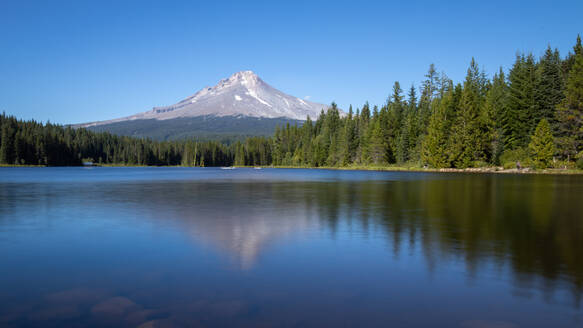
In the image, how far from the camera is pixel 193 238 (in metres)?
14.6

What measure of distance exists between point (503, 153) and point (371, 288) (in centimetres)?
9125

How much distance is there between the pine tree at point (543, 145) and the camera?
7294 cm

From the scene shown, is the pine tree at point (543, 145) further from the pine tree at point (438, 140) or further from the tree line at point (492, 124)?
the pine tree at point (438, 140)

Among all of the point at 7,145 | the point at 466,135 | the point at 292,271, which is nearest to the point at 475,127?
the point at 466,135

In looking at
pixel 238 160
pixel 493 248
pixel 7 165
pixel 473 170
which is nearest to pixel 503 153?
pixel 473 170

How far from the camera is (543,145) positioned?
2908 inches

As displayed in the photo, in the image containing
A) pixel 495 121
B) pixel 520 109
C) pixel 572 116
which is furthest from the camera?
pixel 495 121

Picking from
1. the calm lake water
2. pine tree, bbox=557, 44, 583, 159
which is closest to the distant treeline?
pine tree, bbox=557, 44, 583, 159

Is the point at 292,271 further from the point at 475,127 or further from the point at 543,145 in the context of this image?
the point at 475,127

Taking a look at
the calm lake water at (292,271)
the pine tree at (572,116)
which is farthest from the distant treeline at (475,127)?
the calm lake water at (292,271)

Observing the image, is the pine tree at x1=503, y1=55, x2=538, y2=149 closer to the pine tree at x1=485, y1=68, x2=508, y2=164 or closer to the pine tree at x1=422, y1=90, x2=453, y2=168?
the pine tree at x1=485, y1=68, x2=508, y2=164

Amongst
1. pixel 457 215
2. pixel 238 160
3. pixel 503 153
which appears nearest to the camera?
pixel 457 215

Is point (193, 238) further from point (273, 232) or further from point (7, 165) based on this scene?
point (7, 165)

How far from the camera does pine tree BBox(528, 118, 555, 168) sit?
2872 inches
